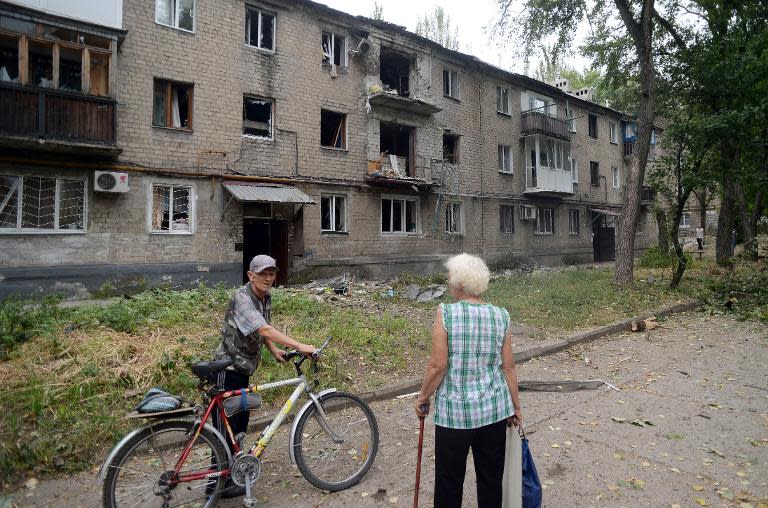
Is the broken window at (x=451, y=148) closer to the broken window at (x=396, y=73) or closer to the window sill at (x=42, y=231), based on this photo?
the broken window at (x=396, y=73)

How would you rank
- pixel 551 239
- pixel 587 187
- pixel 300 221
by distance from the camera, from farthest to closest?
1. pixel 587 187
2. pixel 551 239
3. pixel 300 221

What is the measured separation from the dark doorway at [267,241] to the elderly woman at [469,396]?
12663mm

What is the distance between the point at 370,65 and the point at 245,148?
6069 millimetres

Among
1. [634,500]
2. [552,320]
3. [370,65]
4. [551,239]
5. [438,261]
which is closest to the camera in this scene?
[634,500]

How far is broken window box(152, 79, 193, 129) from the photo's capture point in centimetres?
1249

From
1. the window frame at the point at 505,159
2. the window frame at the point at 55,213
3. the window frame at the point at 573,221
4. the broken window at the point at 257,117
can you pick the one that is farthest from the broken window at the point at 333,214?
the window frame at the point at 573,221

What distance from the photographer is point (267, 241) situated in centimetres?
1495

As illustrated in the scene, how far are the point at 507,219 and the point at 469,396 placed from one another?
66.6 ft

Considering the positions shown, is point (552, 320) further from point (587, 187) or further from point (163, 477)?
point (587, 187)

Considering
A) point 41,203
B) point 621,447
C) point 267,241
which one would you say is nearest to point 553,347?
point 621,447

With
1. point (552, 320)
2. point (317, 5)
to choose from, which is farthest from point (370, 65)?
point (552, 320)

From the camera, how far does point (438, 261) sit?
18.5 meters

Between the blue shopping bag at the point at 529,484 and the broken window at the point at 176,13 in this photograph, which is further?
the broken window at the point at 176,13

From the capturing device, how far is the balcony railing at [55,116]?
976 cm
